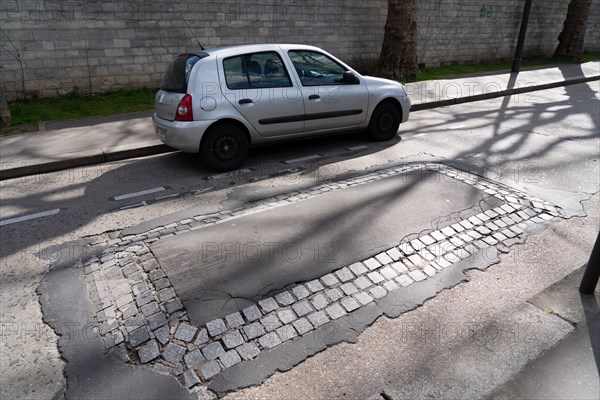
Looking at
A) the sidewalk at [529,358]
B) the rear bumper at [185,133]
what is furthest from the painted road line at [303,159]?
the sidewalk at [529,358]

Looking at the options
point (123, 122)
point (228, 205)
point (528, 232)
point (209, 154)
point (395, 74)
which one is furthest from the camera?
point (395, 74)

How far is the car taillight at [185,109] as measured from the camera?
18.2 feet

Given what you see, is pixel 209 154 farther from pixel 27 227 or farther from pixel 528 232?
pixel 528 232

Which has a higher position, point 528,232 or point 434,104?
point 434,104

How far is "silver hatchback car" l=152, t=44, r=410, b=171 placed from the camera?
18.5ft

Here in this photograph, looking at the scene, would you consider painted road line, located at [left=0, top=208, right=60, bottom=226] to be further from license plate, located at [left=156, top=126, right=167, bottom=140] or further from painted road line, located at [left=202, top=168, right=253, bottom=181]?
painted road line, located at [left=202, top=168, right=253, bottom=181]

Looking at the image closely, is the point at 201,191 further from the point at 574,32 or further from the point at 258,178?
the point at 574,32

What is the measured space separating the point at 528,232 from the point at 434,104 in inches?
277

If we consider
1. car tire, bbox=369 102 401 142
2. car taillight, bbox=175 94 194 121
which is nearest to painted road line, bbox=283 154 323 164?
car tire, bbox=369 102 401 142

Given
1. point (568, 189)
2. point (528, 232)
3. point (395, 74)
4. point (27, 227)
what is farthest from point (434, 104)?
point (27, 227)

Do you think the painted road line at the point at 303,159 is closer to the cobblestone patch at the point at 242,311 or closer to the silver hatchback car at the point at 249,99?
the silver hatchback car at the point at 249,99

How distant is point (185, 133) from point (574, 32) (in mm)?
20510

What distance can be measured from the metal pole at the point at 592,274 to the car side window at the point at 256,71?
441cm

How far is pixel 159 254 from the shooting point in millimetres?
3721
